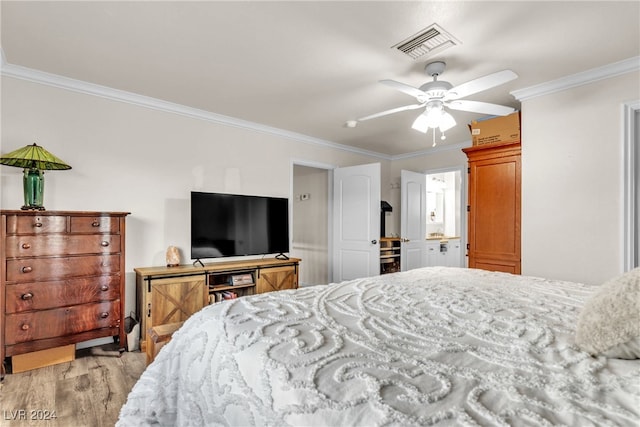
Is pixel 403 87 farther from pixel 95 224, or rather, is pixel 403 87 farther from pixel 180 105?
pixel 95 224

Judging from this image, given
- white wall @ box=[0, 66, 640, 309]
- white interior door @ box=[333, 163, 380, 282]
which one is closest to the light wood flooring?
white wall @ box=[0, 66, 640, 309]

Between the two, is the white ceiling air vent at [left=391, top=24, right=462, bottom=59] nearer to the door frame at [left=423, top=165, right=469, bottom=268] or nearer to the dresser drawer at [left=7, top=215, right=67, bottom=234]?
the dresser drawer at [left=7, top=215, right=67, bottom=234]

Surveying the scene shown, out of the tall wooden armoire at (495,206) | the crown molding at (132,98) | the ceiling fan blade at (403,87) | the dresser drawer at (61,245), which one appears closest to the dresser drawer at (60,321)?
the dresser drawer at (61,245)

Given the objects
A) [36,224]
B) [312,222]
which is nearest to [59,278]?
[36,224]

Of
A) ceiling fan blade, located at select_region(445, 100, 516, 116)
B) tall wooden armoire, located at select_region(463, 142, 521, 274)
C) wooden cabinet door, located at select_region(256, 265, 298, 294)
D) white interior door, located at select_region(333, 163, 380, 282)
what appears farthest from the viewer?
white interior door, located at select_region(333, 163, 380, 282)

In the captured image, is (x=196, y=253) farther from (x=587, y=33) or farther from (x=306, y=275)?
(x=587, y=33)

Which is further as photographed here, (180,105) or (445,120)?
(180,105)

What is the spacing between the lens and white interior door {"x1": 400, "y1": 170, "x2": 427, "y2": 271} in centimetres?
540

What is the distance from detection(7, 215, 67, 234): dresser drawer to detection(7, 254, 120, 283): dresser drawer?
0.71 feet

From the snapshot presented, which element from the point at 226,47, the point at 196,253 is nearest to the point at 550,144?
the point at 226,47

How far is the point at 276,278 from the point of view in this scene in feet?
13.0

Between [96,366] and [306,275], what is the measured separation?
3.61 meters

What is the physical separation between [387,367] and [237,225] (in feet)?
10.8

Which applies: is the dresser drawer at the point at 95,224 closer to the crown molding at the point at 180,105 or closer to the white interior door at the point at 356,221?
the crown molding at the point at 180,105
